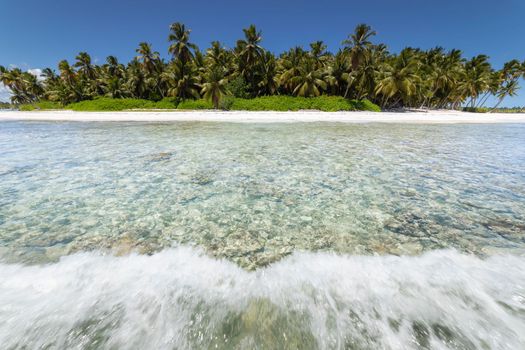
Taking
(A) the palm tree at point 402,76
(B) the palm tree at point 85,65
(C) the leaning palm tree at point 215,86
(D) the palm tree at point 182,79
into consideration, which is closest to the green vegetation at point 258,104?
(C) the leaning palm tree at point 215,86

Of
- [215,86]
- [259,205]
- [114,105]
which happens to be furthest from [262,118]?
[114,105]

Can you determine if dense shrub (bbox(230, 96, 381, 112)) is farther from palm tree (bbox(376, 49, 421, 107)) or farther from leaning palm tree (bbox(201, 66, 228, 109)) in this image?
palm tree (bbox(376, 49, 421, 107))

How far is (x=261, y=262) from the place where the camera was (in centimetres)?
267

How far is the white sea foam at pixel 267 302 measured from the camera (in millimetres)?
1803

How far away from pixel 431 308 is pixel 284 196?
8.96 feet

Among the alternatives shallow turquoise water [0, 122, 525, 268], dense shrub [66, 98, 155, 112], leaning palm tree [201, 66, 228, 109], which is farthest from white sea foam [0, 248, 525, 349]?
dense shrub [66, 98, 155, 112]

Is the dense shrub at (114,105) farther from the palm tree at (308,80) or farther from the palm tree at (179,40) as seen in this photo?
the palm tree at (308,80)

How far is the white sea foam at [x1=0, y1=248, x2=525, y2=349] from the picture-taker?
1803 mm

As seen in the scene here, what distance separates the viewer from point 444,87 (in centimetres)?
4412

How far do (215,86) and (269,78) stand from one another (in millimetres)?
11180

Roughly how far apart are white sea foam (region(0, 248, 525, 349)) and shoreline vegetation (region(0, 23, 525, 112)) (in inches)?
1218

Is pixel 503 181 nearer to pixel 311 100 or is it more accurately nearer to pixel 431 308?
pixel 431 308

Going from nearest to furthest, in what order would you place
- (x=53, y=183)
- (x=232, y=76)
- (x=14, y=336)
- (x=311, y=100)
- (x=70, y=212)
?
(x=14, y=336) → (x=70, y=212) → (x=53, y=183) → (x=311, y=100) → (x=232, y=76)

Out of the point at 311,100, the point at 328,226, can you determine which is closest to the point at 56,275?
the point at 328,226
